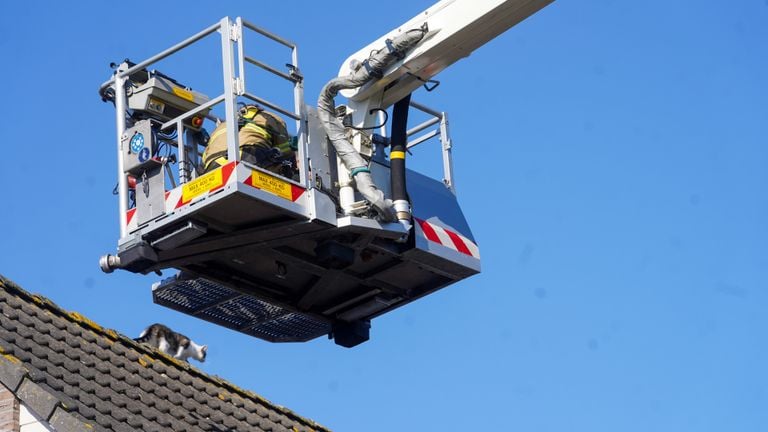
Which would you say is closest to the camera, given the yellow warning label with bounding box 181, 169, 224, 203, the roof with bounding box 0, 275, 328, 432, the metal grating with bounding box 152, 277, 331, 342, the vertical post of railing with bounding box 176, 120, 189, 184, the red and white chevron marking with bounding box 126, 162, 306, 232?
the roof with bounding box 0, 275, 328, 432

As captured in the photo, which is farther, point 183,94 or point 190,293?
point 190,293

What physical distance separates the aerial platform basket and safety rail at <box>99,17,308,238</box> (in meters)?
0.01

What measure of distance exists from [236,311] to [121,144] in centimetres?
215

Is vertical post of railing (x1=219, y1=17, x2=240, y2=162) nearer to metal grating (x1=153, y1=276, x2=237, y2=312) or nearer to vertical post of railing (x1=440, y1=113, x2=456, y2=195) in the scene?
metal grating (x1=153, y1=276, x2=237, y2=312)

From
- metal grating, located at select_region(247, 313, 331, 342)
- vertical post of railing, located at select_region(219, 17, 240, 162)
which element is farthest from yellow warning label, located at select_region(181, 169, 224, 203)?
metal grating, located at select_region(247, 313, 331, 342)

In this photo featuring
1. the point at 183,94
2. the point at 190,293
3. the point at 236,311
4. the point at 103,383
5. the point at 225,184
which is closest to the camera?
the point at 103,383

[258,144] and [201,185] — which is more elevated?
[258,144]

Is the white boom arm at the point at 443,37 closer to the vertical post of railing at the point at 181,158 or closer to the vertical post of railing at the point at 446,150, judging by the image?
the vertical post of railing at the point at 446,150

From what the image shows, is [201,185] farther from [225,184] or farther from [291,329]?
[291,329]

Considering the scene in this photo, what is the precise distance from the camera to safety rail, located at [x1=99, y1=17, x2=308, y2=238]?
554 inches

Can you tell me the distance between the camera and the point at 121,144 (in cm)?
1501

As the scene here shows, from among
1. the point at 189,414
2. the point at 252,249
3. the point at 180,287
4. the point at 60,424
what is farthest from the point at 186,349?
the point at 60,424

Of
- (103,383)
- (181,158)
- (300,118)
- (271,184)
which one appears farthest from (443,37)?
(103,383)

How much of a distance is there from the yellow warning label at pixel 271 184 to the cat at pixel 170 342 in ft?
9.73
